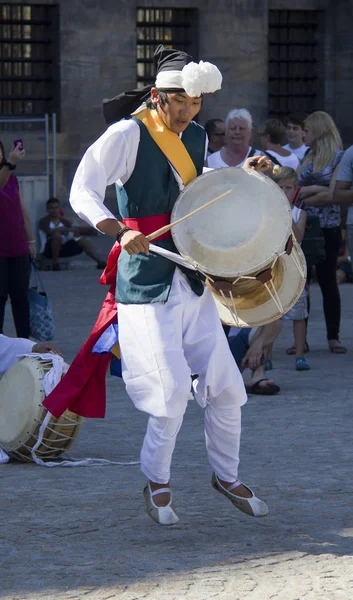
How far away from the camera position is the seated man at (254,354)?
26.9 ft

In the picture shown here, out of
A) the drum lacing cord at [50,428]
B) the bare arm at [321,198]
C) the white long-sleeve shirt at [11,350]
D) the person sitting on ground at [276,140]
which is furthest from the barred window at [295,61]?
the drum lacing cord at [50,428]

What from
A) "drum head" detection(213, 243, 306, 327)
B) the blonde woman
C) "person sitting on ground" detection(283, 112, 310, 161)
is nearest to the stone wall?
"person sitting on ground" detection(283, 112, 310, 161)

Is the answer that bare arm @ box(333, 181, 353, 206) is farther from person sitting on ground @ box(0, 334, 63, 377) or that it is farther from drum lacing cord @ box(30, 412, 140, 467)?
drum lacing cord @ box(30, 412, 140, 467)

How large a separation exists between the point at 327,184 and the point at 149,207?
5.19 m

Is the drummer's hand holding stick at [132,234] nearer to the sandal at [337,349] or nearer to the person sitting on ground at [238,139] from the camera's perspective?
the person sitting on ground at [238,139]

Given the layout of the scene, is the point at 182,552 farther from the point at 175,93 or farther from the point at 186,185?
the point at 175,93

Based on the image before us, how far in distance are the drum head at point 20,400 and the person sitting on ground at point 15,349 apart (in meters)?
0.14

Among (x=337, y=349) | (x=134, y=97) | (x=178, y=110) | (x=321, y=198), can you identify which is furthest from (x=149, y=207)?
(x=337, y=349)

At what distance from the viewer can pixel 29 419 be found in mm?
6199

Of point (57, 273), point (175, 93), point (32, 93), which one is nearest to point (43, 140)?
point (32, 93)

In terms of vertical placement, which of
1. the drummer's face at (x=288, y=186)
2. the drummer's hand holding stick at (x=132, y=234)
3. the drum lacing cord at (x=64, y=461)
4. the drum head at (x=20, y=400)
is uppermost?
the drummer's hand holding stick at (x=132, y=234)

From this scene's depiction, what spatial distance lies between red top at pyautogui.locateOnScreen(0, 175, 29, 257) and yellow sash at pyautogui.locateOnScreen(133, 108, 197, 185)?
446 centimetres

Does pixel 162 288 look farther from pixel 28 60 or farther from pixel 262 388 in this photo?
pixel 28 60

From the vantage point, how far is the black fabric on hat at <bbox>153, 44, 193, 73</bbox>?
520 centimetres
